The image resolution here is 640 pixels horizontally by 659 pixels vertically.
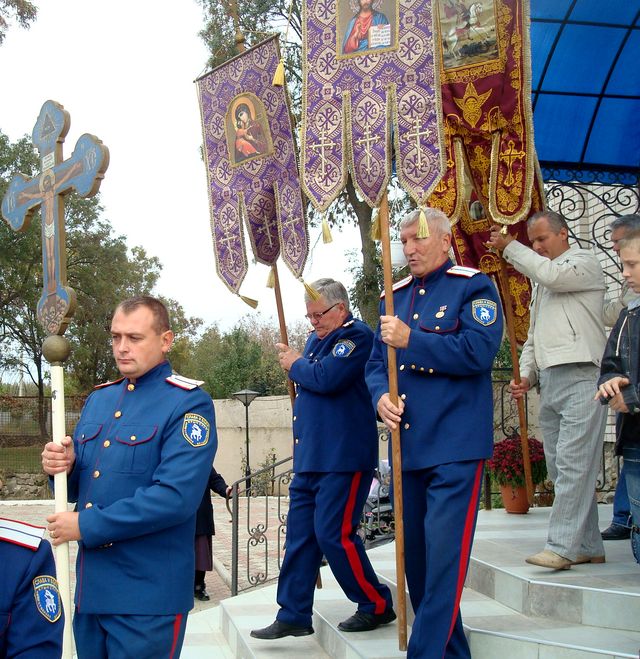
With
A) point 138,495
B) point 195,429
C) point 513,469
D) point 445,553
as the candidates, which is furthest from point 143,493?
point 513,469

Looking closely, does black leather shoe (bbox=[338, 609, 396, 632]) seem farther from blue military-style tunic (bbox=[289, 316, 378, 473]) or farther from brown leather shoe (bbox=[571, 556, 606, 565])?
brown leather shoe (bbox=[571, 556, 606, 565])

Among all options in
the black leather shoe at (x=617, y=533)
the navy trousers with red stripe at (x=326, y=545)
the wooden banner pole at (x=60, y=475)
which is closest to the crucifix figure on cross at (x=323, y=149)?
the navy trousers with red stripe at (x=326, y=545)

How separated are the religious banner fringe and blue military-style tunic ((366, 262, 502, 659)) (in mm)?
1509

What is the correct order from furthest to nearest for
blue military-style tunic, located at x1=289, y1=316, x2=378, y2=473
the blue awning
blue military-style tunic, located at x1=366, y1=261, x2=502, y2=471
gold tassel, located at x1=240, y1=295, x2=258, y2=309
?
1. the blue awning
2. gold tassel, located at x1=240, y1=295, x2=258, y2=309
3. blue military-style tunic, located at x1=289, y1=316, x2=378, y2=473
4. blue military-style tunic, located at x1=366, y1=261, x2=502, y2=471

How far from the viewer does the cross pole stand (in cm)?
340

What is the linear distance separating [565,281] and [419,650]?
208 cm

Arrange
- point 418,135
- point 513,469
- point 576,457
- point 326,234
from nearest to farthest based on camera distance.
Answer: point 326,234 < point 418,135 < point 576,457 < point 513,469

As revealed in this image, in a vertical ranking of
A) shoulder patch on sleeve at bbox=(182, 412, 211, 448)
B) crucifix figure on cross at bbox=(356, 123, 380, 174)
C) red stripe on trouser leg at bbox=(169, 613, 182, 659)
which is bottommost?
Result: red stripe on trouser leg at bbox=(169, 613, 182, 659)

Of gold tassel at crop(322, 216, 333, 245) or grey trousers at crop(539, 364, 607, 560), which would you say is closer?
gold tassel at crop(322, 216, 333, 245)

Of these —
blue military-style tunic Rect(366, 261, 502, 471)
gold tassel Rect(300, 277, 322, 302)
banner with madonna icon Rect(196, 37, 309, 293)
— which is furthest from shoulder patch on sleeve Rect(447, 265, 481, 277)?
banner with madonna icon Rect(196, 37, 309, 293)

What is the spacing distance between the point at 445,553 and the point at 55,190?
7.15 feet

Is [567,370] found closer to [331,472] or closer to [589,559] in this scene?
[589,559]

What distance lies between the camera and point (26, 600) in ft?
6.69

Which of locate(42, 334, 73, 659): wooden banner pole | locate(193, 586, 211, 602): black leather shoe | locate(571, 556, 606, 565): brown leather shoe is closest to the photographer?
locate(42, 334, 73, 659): wooden banner pole
